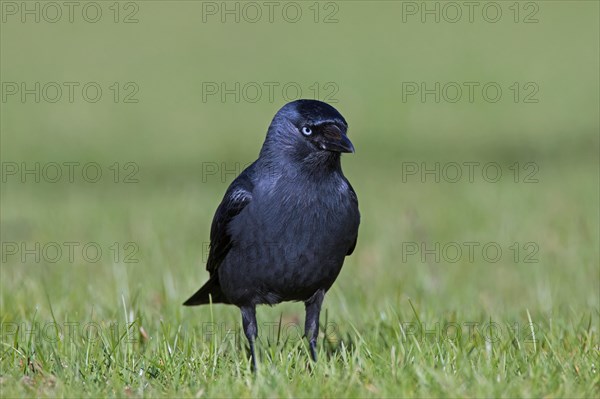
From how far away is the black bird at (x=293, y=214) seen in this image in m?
4.85

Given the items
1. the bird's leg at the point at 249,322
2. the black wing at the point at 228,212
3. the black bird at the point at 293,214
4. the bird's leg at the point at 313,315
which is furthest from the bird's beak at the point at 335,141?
the bird's leg at the point at 249,322

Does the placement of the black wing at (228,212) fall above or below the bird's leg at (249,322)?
above

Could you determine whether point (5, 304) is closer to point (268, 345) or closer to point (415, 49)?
point (268, 345)

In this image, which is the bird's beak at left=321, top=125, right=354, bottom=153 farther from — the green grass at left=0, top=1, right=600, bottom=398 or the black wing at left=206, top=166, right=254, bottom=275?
the green grass at left=0, top=1, right=600, bottom=398

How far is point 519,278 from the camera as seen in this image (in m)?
7.41

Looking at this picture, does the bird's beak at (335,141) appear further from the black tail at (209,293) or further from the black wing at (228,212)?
the black tail at (209,293)

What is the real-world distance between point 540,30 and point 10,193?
14.1 meters

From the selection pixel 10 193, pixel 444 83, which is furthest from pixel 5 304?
pixel 444 83

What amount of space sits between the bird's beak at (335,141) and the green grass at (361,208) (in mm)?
871

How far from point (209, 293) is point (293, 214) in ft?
3.56

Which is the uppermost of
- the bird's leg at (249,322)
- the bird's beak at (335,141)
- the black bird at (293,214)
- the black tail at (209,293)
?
the bird's beak at (335,141)

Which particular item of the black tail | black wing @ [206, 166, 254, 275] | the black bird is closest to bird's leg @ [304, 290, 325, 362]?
the black bird

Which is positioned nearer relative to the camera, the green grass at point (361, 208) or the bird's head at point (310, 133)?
the green grass at point (361, 208)

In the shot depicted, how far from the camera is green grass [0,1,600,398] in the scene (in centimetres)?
439
